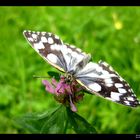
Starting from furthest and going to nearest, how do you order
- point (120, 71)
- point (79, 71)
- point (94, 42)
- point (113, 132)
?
point (94, 42), point (120, 71), point (113, 132), point (79, 71)

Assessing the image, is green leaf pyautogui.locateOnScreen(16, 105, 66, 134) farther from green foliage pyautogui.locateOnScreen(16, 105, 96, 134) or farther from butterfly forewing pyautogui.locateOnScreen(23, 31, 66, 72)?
butterfly forewing pyautogui.locateOnScreen(23, 31, 66, 72)

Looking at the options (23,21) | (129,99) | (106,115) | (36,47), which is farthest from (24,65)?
(129,99)

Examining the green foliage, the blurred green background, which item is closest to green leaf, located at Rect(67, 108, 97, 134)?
the green foliage

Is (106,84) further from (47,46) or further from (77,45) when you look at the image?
(77,45)

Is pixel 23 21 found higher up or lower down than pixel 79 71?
higher up

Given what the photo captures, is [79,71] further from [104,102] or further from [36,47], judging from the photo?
[104,102]

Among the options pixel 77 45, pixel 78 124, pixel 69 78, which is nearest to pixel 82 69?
pixel 69 78
